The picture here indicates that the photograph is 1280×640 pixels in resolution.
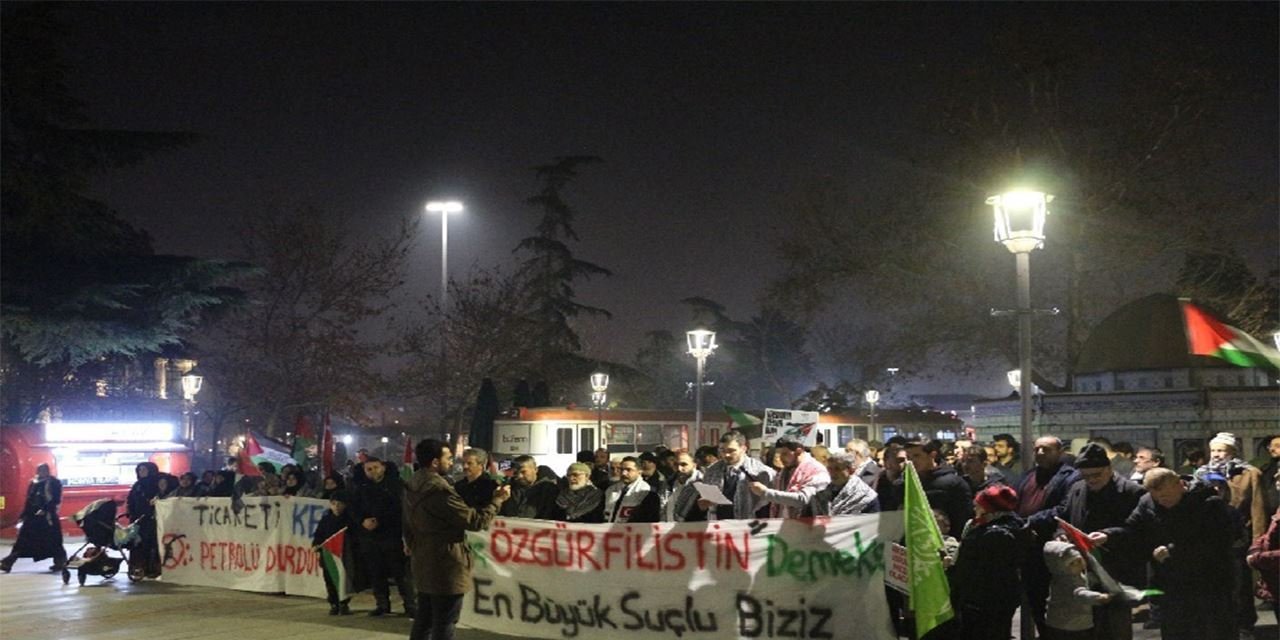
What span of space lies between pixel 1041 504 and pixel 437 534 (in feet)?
14.7

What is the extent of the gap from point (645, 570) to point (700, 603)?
0.56m

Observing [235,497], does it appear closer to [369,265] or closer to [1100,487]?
[1100,487]

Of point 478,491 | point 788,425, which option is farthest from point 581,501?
point 788,425

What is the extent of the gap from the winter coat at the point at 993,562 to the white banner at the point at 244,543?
8.33m

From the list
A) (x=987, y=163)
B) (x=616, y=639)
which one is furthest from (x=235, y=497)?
(x=987, y=163)

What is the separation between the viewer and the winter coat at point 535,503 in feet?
35.5

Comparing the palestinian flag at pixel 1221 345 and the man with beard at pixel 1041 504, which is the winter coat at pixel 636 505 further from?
the palestinian flag at pixel 1221 345

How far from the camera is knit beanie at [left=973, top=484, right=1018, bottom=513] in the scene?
7.04 meters

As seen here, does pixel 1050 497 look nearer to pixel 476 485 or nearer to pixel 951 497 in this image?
pixel 951 497

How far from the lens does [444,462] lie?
9.59 meters

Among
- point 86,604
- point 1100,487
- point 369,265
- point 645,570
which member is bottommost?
point 86,604

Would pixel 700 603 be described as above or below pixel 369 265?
below

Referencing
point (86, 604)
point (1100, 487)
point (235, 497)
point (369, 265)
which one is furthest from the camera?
point (369, 265)

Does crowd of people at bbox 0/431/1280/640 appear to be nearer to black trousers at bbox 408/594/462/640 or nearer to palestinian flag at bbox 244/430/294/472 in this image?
black trousers at bbox 408/594/462/640
